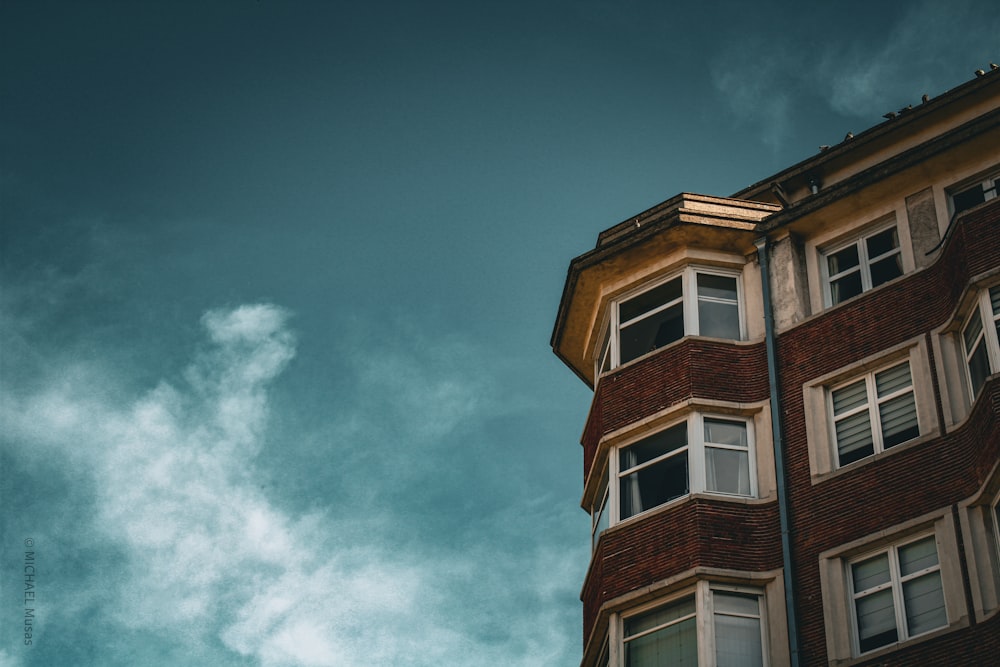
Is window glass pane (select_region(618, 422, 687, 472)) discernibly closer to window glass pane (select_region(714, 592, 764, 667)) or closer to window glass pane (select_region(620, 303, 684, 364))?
window glass pane (select_region(620, 303, 684, 364))

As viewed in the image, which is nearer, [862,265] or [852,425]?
[852,425]

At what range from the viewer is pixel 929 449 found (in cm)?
2280

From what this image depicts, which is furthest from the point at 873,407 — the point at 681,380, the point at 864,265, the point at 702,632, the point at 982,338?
the point at 702,632

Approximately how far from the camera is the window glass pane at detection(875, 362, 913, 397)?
2439 cm

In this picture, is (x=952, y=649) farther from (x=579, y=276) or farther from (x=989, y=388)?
(x=579, y=276)

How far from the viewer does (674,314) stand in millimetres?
28094

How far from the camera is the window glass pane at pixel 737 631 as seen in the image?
22281 millimetres

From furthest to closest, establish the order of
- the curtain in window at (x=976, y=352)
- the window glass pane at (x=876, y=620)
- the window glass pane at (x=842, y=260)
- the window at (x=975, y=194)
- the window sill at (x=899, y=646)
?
the window glass pane at (x=842, y=260) → the window at (x=975, y=194) → the curtain in window at (x=976, y=352) → the window glass pane at (x=876, y=620) → the window sill at (x=899, y=646)

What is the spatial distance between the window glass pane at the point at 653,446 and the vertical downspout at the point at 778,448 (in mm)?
1590

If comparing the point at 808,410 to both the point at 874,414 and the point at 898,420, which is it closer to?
the point at 874,414

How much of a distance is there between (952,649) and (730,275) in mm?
9878

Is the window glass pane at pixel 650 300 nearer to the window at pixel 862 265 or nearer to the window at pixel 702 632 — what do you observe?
the window at pixel 862 265

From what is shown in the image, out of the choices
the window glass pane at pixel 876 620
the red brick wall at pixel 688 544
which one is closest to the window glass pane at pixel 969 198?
the red brick wall at pixel 688 544

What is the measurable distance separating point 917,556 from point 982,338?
358cm
